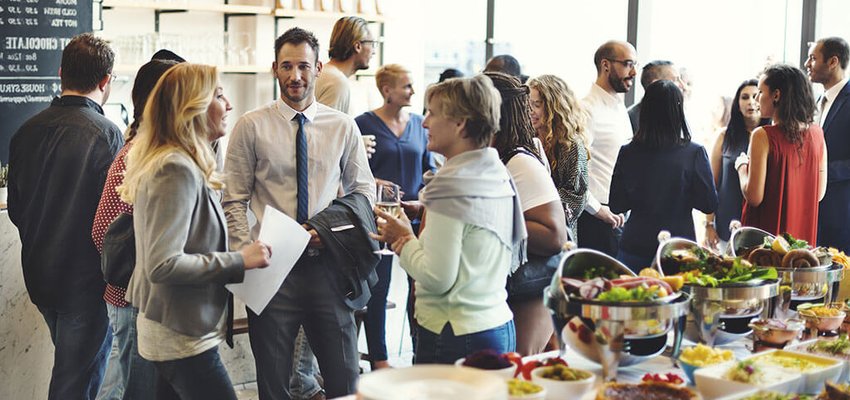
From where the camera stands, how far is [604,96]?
17.7ft

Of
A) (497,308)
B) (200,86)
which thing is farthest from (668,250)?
(200,86)

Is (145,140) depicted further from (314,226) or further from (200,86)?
(314,226)

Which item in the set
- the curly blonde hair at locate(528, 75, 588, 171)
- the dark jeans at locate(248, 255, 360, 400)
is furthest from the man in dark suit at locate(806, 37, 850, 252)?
the dark jeans at locate(248, 255, 360, 400)

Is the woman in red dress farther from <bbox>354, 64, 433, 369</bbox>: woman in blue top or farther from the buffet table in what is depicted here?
the buffet table

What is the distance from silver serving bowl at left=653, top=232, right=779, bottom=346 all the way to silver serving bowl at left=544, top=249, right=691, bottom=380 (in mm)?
204

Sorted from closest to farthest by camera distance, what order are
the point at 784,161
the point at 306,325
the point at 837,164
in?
the point at 306,325
the point at 784,161
the point at 837,164

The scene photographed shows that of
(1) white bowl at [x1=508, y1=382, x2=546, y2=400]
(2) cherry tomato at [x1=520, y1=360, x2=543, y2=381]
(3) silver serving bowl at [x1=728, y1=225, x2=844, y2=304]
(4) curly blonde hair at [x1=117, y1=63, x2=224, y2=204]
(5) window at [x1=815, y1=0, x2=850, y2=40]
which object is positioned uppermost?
(5) window at [x1=815, y1=0, x2=850, y2=40]

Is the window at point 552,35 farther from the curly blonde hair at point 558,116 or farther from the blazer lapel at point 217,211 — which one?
the blazer lapel at point 217,211

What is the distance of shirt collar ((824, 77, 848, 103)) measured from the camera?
551 cm

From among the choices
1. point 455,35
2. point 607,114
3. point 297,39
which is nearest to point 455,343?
point 297,39

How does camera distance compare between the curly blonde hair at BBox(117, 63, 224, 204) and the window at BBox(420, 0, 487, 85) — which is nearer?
the curly blonde hair at BBox(117, 63, 224, 204)

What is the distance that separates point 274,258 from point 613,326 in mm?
1167

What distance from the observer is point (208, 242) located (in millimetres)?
2926

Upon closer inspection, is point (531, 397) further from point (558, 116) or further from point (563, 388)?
point (558, 116)
